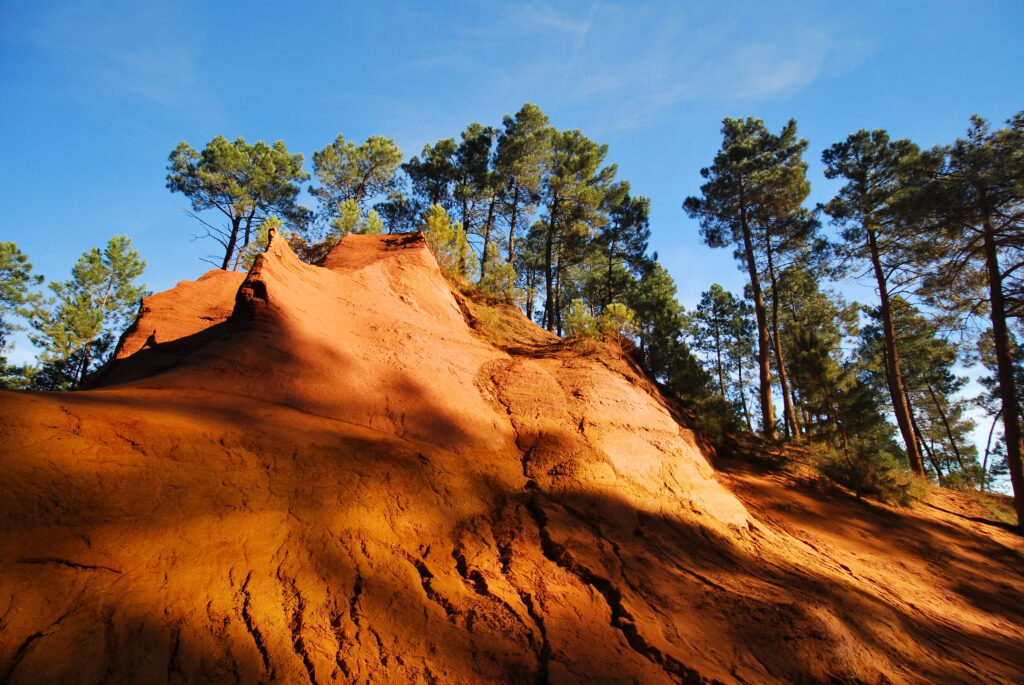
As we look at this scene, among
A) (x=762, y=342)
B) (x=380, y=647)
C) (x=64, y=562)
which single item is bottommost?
(x=380, y=647)

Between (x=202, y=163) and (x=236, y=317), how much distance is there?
2321cm

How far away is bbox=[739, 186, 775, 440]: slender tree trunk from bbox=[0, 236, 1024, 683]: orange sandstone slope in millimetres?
6613

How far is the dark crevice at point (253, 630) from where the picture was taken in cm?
278

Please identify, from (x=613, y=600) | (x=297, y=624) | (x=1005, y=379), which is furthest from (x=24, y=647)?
(x=1005, y=379)

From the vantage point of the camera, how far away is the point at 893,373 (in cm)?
1534

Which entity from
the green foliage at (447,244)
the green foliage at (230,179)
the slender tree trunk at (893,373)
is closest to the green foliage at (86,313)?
the green foliage at (230,179)

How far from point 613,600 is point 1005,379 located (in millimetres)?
15241

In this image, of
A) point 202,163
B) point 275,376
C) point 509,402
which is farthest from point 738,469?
point 202,163

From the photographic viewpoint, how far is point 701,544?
6.34 meters

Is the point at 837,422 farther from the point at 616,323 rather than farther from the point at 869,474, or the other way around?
the point at 616,323

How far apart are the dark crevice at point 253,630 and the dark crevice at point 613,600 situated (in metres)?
3.05

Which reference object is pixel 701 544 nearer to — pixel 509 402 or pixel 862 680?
pixel 862 680

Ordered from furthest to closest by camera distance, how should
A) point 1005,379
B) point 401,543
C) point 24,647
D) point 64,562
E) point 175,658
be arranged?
point 1005,379, point 401,543, point 64,562, point 175,658, point 24,647

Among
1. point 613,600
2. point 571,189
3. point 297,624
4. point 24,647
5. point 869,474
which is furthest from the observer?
point 571,189
